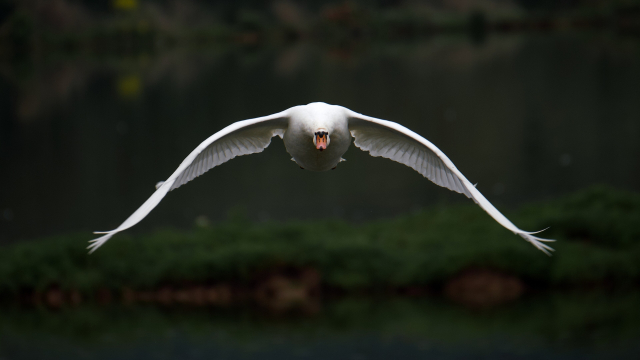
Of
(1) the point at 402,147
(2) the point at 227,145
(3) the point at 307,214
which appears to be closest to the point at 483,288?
(3) the point at 307,214

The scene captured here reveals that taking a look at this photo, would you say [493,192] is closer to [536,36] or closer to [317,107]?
[317,107]

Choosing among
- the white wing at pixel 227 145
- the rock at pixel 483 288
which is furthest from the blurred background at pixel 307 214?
the white wing at pixel 227 145

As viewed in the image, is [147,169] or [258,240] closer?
[258,240]

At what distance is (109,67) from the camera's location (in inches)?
2217

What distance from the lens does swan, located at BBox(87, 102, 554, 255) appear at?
223 inches

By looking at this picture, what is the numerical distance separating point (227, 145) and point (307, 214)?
14264 mm

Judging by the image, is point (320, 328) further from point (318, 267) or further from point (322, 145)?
point (322, 145)

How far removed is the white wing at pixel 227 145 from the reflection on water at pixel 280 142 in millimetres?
13728

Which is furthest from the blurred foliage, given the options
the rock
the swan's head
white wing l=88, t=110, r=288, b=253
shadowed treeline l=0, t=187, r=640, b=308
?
the swan's head

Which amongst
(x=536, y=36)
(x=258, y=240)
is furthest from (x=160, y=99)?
(x=536, y=36)

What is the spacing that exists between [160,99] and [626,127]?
23.4m

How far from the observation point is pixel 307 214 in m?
20.9

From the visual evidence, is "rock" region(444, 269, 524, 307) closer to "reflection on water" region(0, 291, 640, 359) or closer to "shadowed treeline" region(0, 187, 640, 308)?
"shadowed treeline" region(0, 187, 640, 308)

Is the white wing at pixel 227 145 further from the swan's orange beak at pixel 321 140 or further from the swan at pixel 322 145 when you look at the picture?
the swan's orange beak at pixel 321 140
